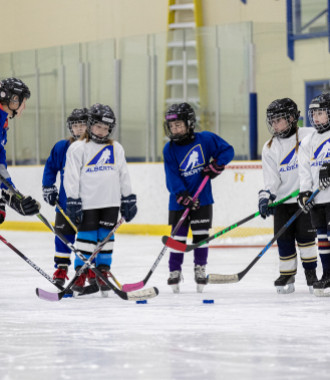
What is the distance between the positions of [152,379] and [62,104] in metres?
7.44

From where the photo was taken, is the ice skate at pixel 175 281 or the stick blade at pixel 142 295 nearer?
the stick blade at pixel 142 295

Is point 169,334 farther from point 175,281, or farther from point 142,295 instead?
point 175,281

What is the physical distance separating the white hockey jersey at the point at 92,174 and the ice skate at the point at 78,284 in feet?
1.00

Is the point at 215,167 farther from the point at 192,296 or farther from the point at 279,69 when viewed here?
the point at 279,69

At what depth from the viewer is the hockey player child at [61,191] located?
4.26 meters

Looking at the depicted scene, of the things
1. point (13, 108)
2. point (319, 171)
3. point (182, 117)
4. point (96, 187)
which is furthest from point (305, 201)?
point (13, 108)

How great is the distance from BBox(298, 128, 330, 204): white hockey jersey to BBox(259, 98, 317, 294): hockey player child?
0.14 metres

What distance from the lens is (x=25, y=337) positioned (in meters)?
2.91

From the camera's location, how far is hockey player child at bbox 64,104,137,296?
4.06 meters

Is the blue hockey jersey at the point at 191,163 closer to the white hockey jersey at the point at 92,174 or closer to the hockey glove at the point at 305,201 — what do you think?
the white hockey jersey at the point at 92,174

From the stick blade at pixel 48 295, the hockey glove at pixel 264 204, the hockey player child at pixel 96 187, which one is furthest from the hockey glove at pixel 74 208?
the hockey glove at pixel 264 204

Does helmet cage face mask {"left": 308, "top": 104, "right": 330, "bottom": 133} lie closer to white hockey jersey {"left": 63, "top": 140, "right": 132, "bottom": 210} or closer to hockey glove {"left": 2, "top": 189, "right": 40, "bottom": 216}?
white hockey jersey {"left": 63, "top": 140, "right": 132, "bottom": 210}

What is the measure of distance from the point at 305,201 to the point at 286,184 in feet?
0.81

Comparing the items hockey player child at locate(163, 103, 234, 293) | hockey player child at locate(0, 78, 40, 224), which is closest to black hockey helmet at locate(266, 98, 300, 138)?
hockey player child at locate(163, 103, 234, 293)
